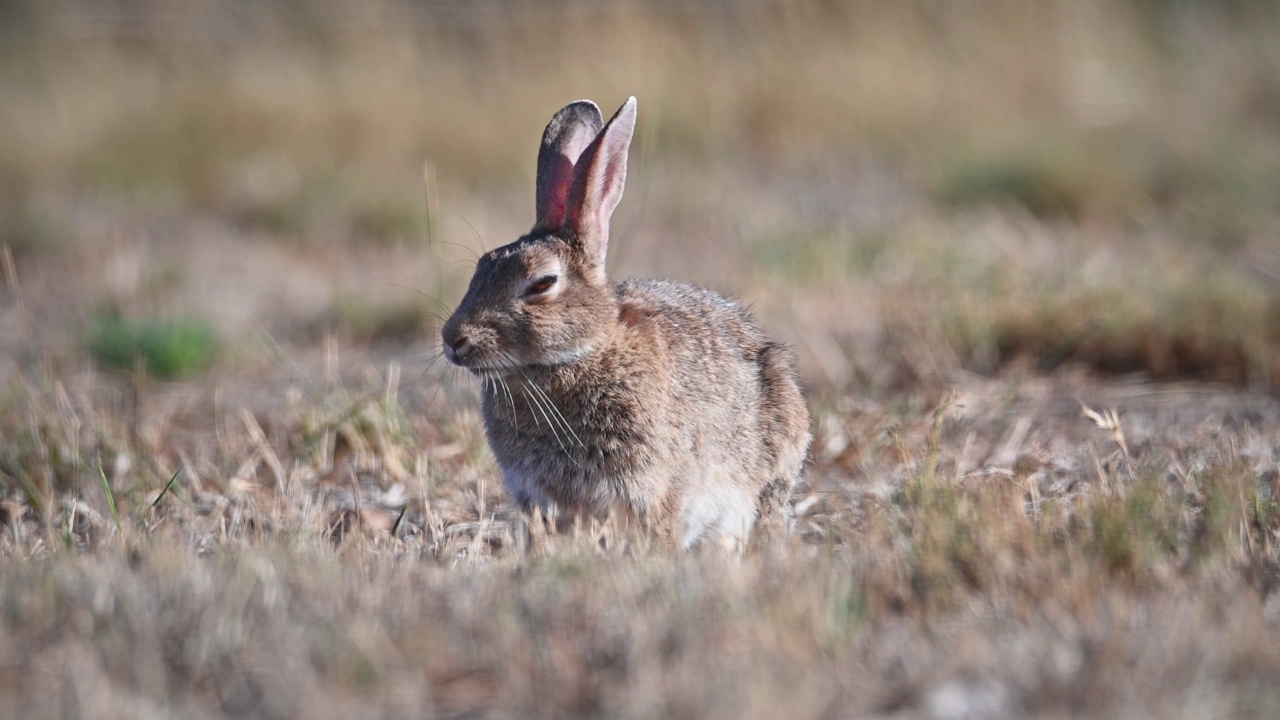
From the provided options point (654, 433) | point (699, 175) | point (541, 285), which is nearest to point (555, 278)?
point (541, 285)

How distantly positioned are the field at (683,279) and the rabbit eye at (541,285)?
2.49 ft

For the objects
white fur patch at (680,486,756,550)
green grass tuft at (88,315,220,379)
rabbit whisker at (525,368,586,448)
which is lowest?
Answer: white fur patch at (680,486,756,550)

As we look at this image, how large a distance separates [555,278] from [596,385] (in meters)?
0.33

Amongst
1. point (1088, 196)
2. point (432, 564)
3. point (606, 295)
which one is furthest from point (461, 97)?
point (432, 564)

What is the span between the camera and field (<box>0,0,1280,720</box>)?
2613mm

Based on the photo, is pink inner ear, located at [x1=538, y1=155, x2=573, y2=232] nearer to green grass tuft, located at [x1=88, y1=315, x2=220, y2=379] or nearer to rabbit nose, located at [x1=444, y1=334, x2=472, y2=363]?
rabbit nose, located at [x1=444, y1=334, x2=472, y2=363]

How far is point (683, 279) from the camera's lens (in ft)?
24.7

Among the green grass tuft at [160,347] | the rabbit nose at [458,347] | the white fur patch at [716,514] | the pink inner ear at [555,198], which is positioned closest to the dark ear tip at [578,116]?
the pink inner ear at [555,198]

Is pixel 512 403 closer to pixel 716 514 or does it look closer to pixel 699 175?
pixel 716 514

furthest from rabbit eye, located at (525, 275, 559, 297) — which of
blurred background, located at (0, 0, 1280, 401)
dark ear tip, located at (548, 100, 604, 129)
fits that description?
blurred background, located at (0, 0, 1280, 401)

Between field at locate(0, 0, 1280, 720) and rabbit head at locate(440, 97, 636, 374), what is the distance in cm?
58

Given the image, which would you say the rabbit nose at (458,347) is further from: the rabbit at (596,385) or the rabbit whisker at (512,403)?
the rabbit whisker at (512,403)

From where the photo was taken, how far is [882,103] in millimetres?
11586

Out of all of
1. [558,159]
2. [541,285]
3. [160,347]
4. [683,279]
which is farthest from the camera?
[683,279]
